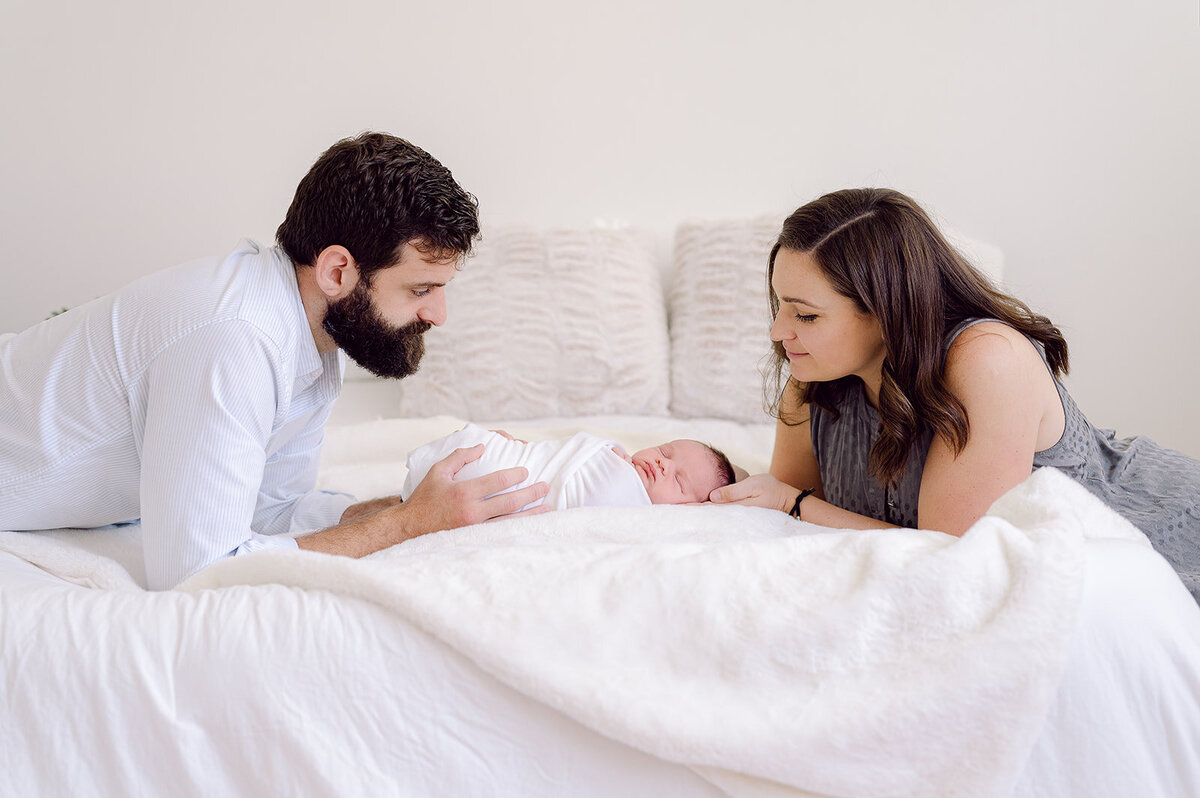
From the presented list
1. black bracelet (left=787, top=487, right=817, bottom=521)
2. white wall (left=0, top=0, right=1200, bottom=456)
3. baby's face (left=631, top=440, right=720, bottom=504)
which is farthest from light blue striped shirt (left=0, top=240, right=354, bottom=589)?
white wall (left=0, top=0, right=1200, bottom=456)

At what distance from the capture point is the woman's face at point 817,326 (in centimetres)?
135

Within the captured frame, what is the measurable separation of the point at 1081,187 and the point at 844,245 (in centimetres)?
177

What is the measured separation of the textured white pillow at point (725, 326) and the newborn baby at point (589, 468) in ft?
2.72

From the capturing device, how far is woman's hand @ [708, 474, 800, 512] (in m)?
1.49

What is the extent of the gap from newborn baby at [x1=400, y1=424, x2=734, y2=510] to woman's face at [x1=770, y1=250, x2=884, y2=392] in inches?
11.5

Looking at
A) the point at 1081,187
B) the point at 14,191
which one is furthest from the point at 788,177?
the point at 14,191

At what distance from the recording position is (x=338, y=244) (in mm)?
1356

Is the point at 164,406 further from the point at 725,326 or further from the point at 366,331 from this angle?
the point at 725,326

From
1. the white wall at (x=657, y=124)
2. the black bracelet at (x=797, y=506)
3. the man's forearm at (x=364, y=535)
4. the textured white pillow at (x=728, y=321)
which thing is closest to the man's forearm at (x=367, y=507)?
the man's forearm at (x=364, y=535)

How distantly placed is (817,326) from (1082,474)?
52 centimetres

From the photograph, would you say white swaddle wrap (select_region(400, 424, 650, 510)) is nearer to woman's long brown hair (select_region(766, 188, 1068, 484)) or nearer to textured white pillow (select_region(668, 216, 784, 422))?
woman's long brown hair (select_region(766, 188, 1068, 484))

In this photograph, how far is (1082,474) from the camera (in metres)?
1.42

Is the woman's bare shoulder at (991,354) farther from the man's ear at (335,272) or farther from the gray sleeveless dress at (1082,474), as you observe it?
the man's ear at (335,272)

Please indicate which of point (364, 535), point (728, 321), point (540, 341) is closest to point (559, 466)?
point (364, 535)
